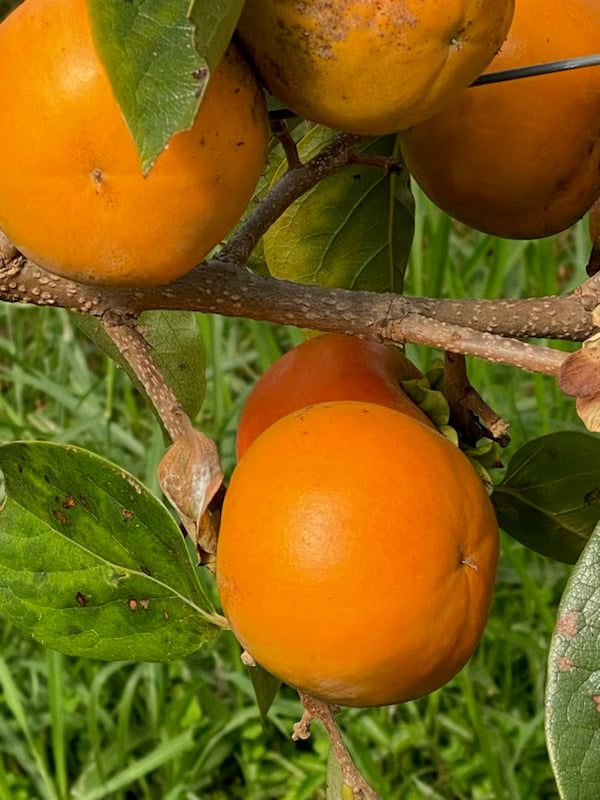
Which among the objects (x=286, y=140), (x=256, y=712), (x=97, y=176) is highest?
(x=97, y=176)

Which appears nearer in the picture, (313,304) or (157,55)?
(157,55)

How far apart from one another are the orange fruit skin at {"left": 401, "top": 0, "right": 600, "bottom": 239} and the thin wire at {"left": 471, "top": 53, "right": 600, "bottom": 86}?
1.2 inches

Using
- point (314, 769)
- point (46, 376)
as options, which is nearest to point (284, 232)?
point (314, 769)

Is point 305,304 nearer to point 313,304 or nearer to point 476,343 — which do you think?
point 313,304

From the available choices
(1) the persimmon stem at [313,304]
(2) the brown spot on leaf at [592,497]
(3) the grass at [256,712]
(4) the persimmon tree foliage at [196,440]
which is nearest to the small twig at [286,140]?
(4) the persimmon tree foliage at [196,440]

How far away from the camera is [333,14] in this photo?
1.94 ft

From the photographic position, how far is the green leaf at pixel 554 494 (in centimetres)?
98

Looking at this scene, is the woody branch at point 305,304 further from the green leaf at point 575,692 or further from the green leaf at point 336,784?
the green leaf at point 336,784

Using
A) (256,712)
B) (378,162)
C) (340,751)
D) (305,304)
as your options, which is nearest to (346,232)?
(378,162)

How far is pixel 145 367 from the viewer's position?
77cm

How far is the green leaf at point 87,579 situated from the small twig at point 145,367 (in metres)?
0.13

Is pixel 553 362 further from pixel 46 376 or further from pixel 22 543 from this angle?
pixel 46 376

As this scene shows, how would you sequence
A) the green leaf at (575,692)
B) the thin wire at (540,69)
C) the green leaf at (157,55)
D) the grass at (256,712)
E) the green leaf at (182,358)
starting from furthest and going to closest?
1. the grass at (256,712)
2. the green leaf at (182,358)
3. the thin wire at (540,69)
4. the green leaf at (575,692)
5. the green leaf at (157,55)

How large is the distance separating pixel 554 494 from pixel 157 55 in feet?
1.94
